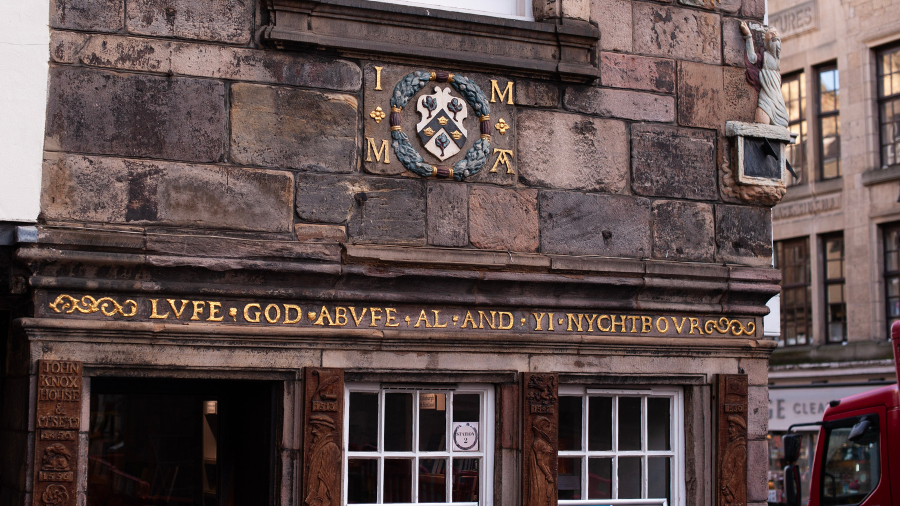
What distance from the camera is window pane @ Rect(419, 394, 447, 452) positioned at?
5.77 meters

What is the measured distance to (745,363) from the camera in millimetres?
6336

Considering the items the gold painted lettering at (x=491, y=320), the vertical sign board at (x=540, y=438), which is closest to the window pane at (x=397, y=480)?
the vertical sign board at (x=540, y=438)

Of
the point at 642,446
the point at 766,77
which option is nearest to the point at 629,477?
the point at 642,446

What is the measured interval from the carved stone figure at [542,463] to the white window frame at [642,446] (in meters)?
0.22

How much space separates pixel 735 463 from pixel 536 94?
7.90 feet

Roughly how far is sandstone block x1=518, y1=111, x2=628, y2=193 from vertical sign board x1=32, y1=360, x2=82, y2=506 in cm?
262

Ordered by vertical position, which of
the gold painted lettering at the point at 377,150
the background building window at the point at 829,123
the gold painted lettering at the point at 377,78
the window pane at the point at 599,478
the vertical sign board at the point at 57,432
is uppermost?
the background building window at the point at 829,123

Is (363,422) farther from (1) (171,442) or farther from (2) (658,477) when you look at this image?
(2) (658,477)

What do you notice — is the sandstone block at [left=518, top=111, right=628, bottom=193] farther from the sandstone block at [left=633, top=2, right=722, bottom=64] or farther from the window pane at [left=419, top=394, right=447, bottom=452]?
the window pane at [left=419, top=394, right=447, bottom=452]

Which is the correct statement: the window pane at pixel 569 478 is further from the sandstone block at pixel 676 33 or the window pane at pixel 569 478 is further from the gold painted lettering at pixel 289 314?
the sandstone block at pixel 676 33

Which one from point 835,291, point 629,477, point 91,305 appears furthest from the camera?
point 835,291

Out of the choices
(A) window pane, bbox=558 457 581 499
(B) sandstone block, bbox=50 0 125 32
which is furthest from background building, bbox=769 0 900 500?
(B) sandstone block, bbox=50 0 125 32

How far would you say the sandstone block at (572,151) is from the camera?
19.7 ft

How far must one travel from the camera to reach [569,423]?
606cm
